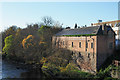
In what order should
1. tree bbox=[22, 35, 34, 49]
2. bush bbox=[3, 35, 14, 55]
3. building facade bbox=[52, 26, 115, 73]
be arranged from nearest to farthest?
building facade bbox=[52, 26, 115, 73], tree bbox=[22, 35, 34, 49], bush bbox=[3, 35, 14, 55]

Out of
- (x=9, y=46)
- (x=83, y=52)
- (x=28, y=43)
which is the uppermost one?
(x=28, y=43)

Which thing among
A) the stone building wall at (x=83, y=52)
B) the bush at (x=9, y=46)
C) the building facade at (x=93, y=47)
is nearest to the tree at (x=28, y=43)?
the bush at (x=9, y=46)

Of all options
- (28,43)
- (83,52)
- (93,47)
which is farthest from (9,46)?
(93,47)

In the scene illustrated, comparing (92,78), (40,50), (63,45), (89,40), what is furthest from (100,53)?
(40,50)

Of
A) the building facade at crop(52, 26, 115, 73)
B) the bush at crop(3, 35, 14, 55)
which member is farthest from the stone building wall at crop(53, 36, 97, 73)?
the bush at crop(3, 35, 14, 55)

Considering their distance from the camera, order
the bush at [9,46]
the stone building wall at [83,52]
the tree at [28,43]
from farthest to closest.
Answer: the bush at [9,46] → the tree at [28,43] → the stone building wall at [83,52]

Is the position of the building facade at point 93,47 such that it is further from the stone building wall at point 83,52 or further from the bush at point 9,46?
the bush at point 9,46

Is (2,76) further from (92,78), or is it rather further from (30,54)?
(92,78)

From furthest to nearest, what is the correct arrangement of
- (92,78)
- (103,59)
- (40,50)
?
(40,50), (103,59), (92,78)

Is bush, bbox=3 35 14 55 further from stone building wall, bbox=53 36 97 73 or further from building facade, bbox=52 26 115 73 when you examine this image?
building facade, bbox=52 26 115 73

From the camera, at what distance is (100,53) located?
80.2 feet

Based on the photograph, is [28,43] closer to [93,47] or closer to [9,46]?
[9,46]

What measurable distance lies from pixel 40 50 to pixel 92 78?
18.6 metres

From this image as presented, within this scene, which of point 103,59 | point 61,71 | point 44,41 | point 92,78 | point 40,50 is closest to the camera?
point 92,78
